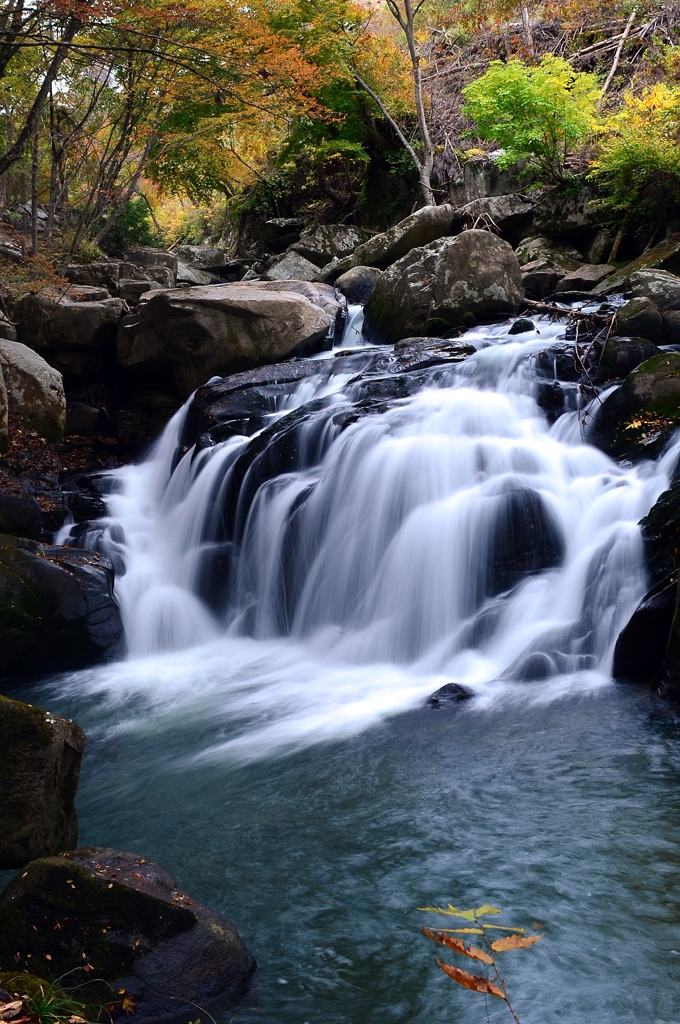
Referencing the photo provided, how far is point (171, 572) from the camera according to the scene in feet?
29.9

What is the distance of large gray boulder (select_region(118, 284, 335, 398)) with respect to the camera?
1169 cm

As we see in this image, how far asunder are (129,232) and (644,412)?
51.6ft

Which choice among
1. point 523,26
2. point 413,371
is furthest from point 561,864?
point 523,26

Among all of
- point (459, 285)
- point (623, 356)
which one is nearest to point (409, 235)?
point (459, 285)

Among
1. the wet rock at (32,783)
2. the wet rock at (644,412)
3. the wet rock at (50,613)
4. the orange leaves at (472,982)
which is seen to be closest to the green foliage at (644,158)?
the wet rock at (644,412)

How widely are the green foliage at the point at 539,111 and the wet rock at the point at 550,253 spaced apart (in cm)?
141

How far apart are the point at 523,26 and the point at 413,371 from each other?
15825 millimetres

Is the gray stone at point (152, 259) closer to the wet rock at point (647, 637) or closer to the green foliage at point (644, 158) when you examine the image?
the green foliage at point (644, 158)

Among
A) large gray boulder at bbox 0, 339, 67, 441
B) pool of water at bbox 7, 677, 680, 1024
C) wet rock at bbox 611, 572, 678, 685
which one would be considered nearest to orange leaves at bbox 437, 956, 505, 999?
pool of water at bbox 7, 677, 680, 1024

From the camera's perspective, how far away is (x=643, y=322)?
9258 mm

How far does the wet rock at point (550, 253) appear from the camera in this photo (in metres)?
14.4

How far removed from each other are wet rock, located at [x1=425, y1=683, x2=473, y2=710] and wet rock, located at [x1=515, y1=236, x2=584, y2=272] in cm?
1040

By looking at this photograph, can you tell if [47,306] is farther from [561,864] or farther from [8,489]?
[561,864]

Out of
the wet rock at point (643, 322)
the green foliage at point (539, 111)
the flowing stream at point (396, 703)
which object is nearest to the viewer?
the flowing stream at point (396, 703)
